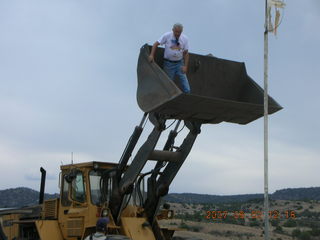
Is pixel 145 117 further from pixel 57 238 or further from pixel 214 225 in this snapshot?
pixel 214 225

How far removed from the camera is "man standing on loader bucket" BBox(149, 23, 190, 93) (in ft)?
30.9

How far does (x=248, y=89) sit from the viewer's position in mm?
10320

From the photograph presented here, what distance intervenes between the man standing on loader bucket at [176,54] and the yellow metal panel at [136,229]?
295cm

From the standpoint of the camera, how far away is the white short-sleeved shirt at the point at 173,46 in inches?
373

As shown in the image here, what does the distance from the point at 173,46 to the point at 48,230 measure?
466 centimetres

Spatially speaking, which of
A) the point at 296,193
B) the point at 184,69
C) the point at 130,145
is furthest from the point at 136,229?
the point at 296,193

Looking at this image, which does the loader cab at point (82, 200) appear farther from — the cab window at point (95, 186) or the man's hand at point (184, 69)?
the man's hand at point (184, 69)

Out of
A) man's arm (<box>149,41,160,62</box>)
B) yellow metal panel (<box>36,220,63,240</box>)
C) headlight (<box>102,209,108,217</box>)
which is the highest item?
man's arm (<box>149,41,160,62</box>)

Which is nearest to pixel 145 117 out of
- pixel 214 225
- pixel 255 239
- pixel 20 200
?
pixel 255 239

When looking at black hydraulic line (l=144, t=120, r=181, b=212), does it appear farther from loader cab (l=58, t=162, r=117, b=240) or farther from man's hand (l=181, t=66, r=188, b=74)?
man's hand (l=181, t=66, r=188, b=74)

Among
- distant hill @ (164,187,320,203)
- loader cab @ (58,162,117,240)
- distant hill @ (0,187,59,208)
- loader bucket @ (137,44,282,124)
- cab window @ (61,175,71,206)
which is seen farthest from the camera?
distant hill @ (164,187,320,203)
